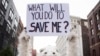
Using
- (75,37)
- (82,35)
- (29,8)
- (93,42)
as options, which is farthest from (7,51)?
(82,35)

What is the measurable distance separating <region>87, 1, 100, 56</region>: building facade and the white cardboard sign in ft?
147

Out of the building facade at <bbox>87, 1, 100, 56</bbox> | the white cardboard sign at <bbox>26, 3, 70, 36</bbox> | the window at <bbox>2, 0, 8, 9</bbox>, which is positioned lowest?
the building facade at <bbox>87, 1, 100, 56</bbox>

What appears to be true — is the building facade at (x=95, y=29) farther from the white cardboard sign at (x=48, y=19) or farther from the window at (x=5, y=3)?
the white cardboard sign at (x=48, y=19)

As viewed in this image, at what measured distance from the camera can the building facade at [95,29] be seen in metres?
53.9

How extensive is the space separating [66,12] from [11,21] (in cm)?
4252

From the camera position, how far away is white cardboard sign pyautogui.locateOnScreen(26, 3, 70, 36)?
362 inches

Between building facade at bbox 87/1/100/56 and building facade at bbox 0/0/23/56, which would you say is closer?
building facade at bbox 0/0/23/56

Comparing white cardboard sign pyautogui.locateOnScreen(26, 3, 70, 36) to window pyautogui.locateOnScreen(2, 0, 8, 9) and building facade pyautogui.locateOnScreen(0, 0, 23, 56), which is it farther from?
window pyautogui.locateOnScreen(2, 0, 8, 9)

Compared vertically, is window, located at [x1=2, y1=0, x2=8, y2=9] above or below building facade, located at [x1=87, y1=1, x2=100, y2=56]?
above

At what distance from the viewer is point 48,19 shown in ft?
31.7

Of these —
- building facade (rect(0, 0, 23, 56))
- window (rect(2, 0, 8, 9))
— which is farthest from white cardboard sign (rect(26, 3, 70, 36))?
window (rect(2, 0, 8, 9))

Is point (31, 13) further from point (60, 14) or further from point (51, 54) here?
point (51, 54)

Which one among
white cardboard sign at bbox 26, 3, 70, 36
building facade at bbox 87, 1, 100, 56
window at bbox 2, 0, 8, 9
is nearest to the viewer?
white cardboard sign at bbox 26, 3, 70, 36

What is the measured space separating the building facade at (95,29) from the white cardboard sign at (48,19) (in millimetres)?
44851
